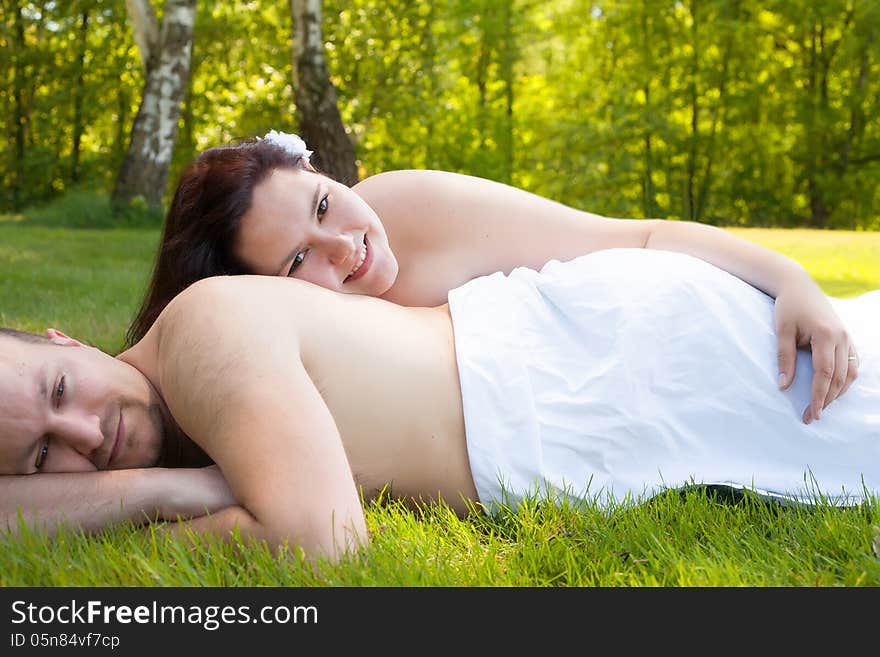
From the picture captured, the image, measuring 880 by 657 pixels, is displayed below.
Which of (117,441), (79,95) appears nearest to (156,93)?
(117,441)

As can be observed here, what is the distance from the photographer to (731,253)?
2.73 m

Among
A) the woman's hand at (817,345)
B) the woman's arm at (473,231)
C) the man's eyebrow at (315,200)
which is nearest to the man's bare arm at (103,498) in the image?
the man's eyebrow at (315,200)

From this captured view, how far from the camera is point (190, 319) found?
204 centimetres

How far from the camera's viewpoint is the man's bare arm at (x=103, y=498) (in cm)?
201

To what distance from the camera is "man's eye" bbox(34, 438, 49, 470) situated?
80.9 inches

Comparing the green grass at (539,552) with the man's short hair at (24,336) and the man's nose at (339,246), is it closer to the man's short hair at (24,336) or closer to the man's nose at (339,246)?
the man's short hair at (24,336)

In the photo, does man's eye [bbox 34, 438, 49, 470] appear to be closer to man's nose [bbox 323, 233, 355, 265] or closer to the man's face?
the man's face

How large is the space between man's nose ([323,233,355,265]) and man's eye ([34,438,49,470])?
3.00ft

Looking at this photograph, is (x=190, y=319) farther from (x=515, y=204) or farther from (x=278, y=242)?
(x=515, y=204)

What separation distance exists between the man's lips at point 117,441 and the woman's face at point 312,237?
25.1 inches

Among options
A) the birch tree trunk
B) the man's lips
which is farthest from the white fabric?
the birch tree trunk

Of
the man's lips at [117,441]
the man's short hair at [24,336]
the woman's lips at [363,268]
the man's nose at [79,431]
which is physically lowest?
the man's lips at [117,441]

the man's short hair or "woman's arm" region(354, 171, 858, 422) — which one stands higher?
"woman's arm" region(354, 171, 858, 422)
